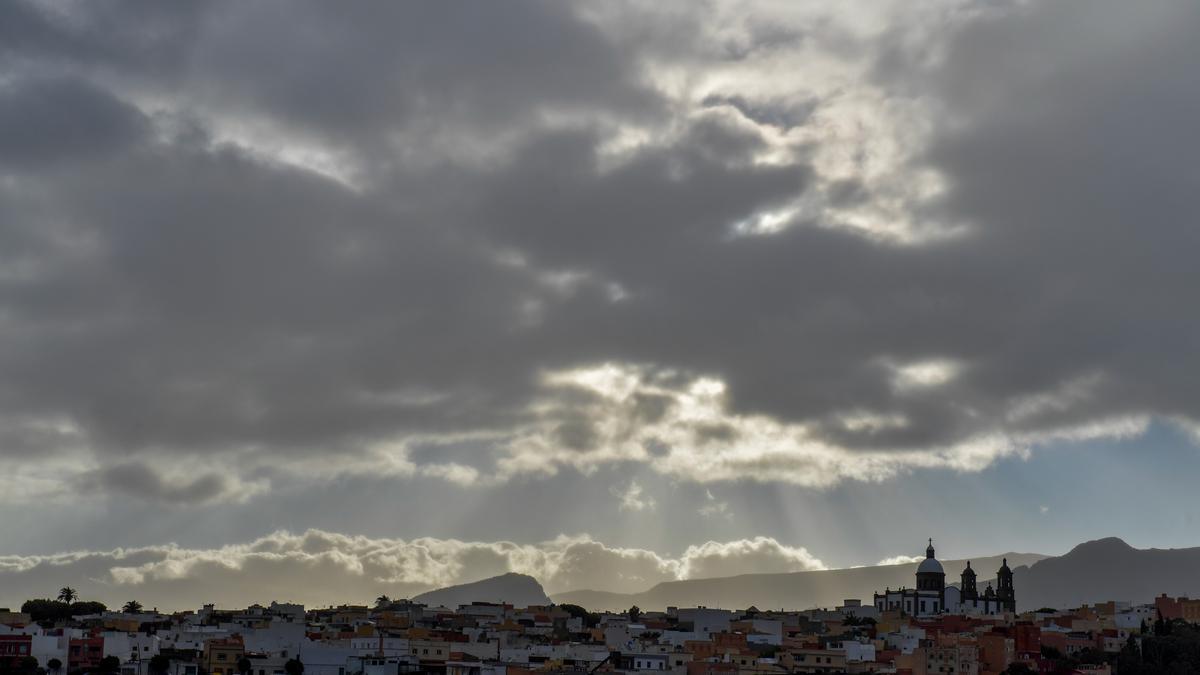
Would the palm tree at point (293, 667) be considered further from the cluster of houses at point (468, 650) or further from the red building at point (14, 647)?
the red building at point (14, 647)

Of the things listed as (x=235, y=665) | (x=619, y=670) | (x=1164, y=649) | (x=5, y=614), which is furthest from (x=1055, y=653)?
(x=5, y=614)

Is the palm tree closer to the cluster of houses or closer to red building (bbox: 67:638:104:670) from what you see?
the cluster of houses

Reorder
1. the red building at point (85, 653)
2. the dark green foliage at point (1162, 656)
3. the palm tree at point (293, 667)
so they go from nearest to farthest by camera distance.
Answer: the palm tree at point (293, 667) → the red building at point (85, 653) → the dark green foliage at point (1162, 656)

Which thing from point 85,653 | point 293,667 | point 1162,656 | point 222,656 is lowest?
point 293,667

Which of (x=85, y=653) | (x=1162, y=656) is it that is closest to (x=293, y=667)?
(x=85, y=653)

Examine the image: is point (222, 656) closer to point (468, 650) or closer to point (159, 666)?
point (159, 666)

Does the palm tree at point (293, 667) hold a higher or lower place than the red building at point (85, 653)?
lower

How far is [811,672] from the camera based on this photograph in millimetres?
161500

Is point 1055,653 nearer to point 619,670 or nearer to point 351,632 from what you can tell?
point 619,670

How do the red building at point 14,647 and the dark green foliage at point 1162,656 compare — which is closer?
the red building at point 14,647

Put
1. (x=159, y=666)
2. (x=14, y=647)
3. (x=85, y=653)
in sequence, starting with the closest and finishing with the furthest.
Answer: (x=14, y=647), (x=159, y=666), (x=85, y=653)

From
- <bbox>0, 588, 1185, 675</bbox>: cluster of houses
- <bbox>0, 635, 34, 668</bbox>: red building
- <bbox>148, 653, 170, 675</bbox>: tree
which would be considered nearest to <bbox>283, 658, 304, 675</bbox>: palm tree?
<bbox>0, 588, 1185, 675</bbox>: cluster of houses

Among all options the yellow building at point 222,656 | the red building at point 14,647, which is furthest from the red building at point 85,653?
the yellow building at point 222,656

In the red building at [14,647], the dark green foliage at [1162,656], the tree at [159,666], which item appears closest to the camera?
the red building at [14,647]
